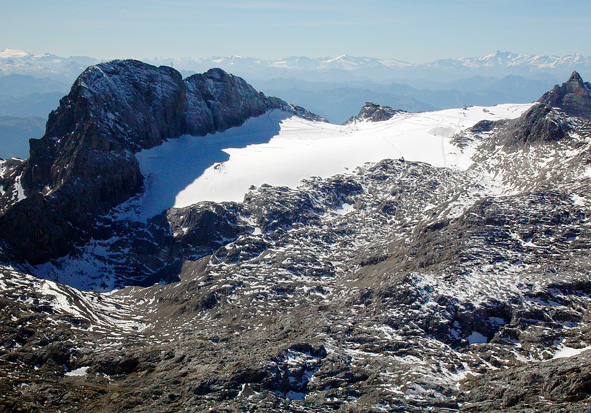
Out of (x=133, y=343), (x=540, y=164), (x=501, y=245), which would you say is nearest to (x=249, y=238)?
(x=133, y=343)

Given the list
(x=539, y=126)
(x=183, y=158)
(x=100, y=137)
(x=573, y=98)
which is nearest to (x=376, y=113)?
(x=573, y=98)

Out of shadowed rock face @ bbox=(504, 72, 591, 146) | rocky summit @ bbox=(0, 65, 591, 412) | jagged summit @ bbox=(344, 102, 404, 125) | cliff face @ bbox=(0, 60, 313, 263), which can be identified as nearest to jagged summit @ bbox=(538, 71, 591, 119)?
rocky summit @ bbox=(0, 65, 591, 412)

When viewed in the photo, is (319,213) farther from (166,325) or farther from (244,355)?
(244,355)

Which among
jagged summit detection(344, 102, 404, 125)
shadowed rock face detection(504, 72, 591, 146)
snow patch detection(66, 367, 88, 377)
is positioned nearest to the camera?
snow patch detection(66, 367, 88, 377)

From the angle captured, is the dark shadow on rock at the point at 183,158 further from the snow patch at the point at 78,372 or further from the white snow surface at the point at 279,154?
the snow patch at the point at 78,372

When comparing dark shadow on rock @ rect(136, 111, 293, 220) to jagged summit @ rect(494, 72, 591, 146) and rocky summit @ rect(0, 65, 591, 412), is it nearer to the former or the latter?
rocky summit @ rect(0, 65, 591, 412)
